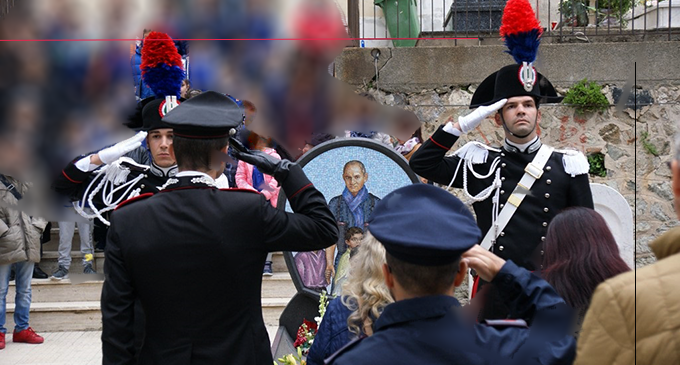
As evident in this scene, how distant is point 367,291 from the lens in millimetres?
2418

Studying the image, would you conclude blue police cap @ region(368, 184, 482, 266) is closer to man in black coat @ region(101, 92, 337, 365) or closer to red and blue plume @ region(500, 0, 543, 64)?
man in black coat @ region(101, 92, 337, 365)

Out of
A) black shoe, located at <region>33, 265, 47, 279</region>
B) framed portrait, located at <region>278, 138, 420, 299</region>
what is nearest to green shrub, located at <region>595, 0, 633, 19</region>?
framed portrait, located at <region>278, 138, 420, 299</region>

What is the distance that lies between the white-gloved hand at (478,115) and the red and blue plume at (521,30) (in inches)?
10.3

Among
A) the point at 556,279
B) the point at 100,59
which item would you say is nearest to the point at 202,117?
the point at 556,279

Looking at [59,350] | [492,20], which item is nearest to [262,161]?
[59,350]

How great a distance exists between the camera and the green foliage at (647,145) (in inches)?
226

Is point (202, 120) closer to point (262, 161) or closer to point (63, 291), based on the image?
point (262, 161)

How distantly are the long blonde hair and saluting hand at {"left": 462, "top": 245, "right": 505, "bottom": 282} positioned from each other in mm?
742

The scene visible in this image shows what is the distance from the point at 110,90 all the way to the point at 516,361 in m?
2.60

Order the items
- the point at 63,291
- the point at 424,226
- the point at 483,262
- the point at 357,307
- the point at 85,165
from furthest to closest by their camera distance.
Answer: the point at 63,291
the point at 85,165
the point at 357,307
the point at 483,262
the point at 424,226

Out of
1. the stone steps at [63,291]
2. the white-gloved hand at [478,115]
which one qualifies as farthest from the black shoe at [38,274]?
the white-gloved hand at [478,115]

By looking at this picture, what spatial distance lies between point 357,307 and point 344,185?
1.54m

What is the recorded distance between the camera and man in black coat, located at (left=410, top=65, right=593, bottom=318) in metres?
3.36

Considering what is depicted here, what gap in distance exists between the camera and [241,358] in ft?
7.85
